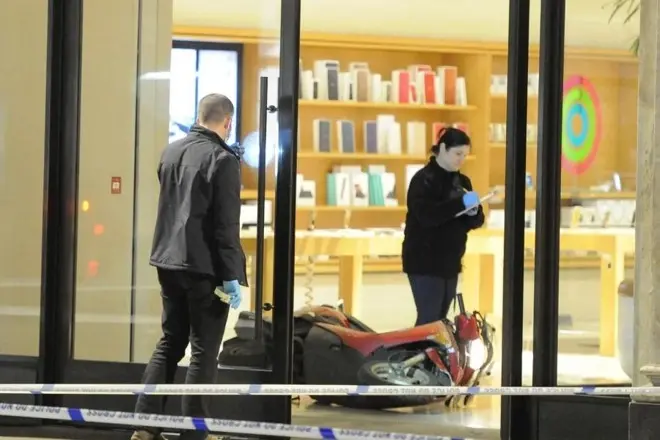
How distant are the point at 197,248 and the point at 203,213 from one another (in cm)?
13

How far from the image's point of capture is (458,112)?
982 centimetres

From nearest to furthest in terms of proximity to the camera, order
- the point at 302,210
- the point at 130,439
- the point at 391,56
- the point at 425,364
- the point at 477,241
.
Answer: the point at 130,439 < the point at 425,364 < the point at 477,241 < the point at 302,210 < the point at 391,56

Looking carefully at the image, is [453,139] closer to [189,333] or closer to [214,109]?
[214,109]

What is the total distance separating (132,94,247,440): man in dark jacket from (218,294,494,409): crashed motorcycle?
102cm

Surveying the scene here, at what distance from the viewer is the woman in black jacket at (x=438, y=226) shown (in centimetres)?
593

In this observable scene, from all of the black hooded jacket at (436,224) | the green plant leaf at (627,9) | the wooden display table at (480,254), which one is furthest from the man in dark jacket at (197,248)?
the green plant leaf at (627,9)

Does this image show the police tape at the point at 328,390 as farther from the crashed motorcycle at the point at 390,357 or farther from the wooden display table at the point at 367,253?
the wooden display table at the point at 367,253

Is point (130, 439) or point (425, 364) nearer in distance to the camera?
point (130, 439)

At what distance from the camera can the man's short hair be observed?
4.67m

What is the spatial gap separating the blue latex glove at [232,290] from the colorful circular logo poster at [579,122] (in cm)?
140

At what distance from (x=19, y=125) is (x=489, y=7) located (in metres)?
4.17

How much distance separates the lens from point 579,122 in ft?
16.4

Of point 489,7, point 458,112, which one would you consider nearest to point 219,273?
point 489,7

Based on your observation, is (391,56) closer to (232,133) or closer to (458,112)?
(458,112)
